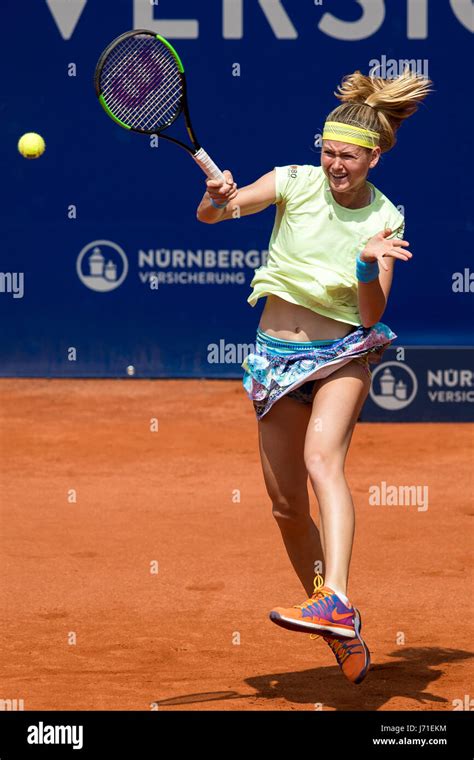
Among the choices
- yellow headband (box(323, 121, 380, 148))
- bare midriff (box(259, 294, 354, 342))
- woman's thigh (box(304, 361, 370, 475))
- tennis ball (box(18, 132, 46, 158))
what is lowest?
woman's thigh (box(304, 361, 370, 475))

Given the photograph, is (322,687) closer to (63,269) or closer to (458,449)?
(458,449)

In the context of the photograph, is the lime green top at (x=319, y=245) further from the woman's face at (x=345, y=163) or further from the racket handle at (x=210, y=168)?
the racket handle at (x=210, y=168)

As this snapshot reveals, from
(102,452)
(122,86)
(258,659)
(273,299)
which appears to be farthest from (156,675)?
(102,452)

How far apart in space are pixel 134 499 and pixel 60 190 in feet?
11.4

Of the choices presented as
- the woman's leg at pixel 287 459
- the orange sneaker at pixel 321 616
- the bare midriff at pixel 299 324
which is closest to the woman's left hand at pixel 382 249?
the bare midriff at pixel 299 324

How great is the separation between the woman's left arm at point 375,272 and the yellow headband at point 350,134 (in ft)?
1.09

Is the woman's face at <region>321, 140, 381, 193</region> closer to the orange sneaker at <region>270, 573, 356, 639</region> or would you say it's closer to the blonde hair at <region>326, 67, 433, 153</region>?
the blonde hair at <region>326, 67, 433, 153</region>

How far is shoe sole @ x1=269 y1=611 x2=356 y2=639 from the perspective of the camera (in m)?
3.51

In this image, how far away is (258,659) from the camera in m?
4.72

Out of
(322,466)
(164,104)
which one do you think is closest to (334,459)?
(322,466)

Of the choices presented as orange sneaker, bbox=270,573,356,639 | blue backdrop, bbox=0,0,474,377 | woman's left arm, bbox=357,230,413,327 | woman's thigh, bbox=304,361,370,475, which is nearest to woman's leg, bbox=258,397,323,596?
woman's thigh, bbox=304,361,370,475

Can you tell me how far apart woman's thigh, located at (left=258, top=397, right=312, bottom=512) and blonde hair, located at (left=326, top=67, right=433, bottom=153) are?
0.88m

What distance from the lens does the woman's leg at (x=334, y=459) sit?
3748 mm

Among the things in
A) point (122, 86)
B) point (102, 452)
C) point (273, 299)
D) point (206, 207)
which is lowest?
point (102, 452)
